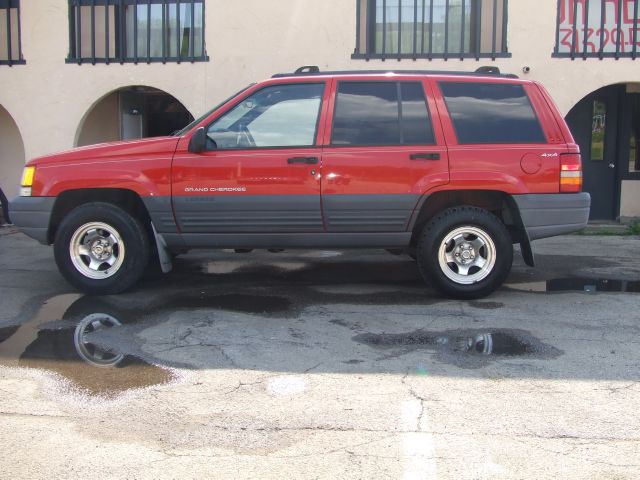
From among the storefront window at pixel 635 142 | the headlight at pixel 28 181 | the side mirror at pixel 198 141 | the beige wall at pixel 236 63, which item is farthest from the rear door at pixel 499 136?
the storefront window at pixel 635 142

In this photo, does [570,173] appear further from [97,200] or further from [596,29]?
[596,29]

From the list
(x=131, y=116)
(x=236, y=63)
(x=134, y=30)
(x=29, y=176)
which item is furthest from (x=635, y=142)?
(x=29, y=176)

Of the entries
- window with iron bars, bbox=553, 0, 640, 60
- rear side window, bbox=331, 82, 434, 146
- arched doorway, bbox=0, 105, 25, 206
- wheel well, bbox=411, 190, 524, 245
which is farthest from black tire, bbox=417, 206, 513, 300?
arched doorway, bbox=0, 105, 25, 206

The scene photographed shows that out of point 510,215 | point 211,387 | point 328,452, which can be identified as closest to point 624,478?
point 328,452

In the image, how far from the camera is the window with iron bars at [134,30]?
35.6 ft

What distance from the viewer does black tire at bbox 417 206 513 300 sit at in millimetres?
6301

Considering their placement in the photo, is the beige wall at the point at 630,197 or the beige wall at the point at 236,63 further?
the beige wall at the point at 630,197

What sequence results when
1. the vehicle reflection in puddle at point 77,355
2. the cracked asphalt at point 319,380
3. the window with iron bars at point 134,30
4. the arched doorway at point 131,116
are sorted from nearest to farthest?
the cracked asphalt at point 319,380, the vehicle reflection in puddle at point 77,355, the window with iron bars at point 134,30, the arched doorway at point 131,116

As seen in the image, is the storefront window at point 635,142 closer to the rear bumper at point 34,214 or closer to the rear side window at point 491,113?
the rear side window at point 491,113

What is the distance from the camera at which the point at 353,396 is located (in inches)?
165

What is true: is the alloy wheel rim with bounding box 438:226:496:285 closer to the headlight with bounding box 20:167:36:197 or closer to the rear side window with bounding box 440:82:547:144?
the rear side window with bounding box 440:82:547:144

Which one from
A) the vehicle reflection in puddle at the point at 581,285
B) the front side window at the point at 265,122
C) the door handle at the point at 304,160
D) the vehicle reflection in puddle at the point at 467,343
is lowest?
the vehicle reflection in puddle at the point at 467,343

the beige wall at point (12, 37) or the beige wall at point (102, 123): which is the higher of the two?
the beige wall at point (12, 37)

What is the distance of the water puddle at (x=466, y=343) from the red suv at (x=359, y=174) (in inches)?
39.9
